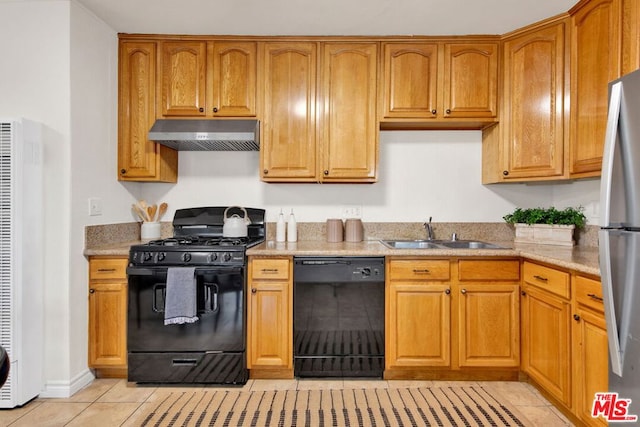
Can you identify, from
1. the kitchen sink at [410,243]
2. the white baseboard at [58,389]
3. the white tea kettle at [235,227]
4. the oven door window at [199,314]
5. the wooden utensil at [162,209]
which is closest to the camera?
the white baseboard at [58,389]

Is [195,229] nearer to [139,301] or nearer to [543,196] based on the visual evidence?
[139,301]

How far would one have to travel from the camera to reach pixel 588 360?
1851 millimetres

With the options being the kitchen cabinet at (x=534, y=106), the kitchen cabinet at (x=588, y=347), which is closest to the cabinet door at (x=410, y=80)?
the kitchen cabinet at (x=534, y=106)

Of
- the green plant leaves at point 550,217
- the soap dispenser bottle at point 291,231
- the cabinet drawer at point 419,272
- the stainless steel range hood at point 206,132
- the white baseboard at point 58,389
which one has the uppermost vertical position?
the stainless steel range hood at point 206,132

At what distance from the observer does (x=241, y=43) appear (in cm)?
279

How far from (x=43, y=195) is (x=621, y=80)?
3.11 metres

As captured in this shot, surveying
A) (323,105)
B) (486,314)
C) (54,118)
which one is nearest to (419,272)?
(486,314)

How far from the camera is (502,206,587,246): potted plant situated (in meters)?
2.61

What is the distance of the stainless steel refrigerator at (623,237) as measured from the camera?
1.42 m

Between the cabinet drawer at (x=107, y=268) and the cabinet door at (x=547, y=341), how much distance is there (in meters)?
2.70

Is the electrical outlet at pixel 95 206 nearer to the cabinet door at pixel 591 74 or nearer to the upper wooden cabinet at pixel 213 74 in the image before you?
the upper wooden cabinet at pixel 213 74

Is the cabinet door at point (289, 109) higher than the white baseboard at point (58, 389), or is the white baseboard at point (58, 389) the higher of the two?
the cabinet door at point (289, 109)

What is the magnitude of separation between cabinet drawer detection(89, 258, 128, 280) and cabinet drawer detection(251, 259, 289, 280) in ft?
2.95

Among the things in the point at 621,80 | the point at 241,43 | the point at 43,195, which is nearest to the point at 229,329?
the point at 43,195
